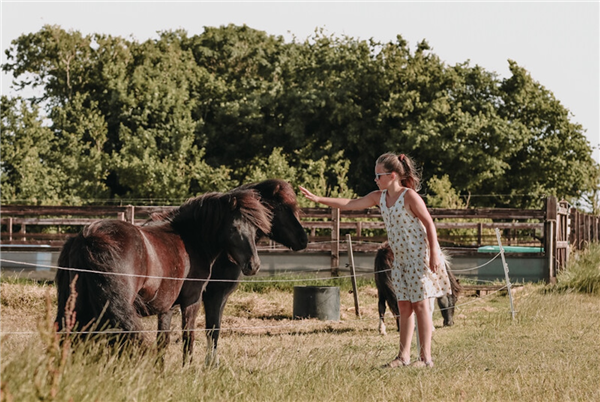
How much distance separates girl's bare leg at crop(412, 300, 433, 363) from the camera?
254 inches

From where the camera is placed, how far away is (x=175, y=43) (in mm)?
42906

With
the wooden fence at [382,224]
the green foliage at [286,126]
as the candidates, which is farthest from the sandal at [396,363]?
the green foliage at [286,126]

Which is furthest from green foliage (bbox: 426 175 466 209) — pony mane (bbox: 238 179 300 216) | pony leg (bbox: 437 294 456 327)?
pony mane (bbox: 238 179 300 216)

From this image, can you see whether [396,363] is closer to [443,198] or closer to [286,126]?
[443,198]

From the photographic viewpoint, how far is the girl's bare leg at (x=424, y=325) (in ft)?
21.2

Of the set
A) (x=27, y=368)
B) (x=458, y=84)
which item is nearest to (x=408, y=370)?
(x=27, y=368)

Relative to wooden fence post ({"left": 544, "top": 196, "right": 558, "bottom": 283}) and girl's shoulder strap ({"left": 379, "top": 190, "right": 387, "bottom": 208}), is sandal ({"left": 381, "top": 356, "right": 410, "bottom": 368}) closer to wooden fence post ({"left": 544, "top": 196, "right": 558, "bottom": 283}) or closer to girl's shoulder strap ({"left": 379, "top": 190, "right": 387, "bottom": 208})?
girl's shoulder strap ({"left": 379, "top": 190, "right": 387, "bottom": 208})

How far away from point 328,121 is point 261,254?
18855mm

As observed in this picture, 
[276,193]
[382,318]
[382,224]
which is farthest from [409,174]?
[382,224]

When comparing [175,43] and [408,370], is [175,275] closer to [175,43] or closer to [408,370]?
[408,370]

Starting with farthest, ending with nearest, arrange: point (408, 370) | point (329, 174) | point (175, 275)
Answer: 1. point (329, 174)
2. point (175, 275)
3. point (408, 370)

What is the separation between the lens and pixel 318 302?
36.2ft

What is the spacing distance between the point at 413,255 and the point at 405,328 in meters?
0.65

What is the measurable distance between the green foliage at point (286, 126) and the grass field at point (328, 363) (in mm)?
19973
